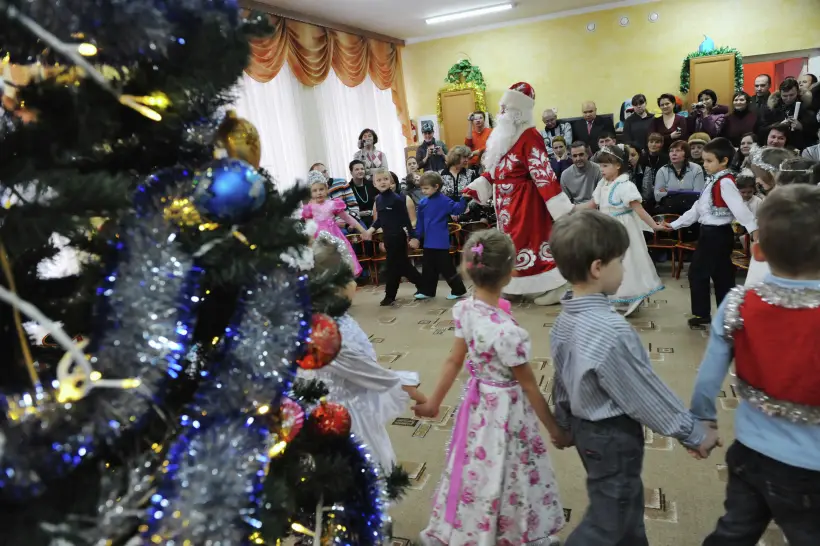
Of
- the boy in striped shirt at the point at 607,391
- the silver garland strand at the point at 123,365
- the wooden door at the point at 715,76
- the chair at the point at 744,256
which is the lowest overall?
the chair at the point at 744,256

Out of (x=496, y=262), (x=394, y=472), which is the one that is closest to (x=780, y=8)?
(x=496, y=262)

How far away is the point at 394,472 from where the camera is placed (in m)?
1.23

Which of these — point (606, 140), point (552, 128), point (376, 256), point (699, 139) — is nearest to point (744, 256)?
point (699, 139)

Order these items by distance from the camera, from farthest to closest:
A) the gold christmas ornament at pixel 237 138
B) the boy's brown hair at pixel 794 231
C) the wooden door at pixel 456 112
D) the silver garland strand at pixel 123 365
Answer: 1. the wooden door at pixel 456 112
2. the boy's brown hair at pixel 794 231
3. the gold christmas ornament at pixel 237 138
4. the silver garland strand at pixel 123 365

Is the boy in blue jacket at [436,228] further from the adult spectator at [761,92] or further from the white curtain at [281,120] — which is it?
the adult spectator at [761,92]

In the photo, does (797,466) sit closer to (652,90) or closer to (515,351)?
(515,351)

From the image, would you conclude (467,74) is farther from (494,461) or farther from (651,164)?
(494,461)

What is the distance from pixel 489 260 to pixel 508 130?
3046mm

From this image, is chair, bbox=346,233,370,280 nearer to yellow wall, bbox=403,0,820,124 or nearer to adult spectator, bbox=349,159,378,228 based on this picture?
adult spectator, bbox=349,159,378,228

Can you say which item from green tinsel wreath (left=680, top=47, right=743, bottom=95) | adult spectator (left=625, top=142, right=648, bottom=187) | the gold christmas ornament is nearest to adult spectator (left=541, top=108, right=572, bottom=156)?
adult spectator (left=625, top=142, right=648, bottom=187)

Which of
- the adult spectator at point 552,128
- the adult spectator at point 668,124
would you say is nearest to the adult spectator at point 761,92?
the adult spectator at point 668,124

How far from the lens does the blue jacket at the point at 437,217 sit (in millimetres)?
5055

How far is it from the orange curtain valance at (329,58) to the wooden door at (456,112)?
0.73 m

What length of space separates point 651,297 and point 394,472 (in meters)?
3.92
